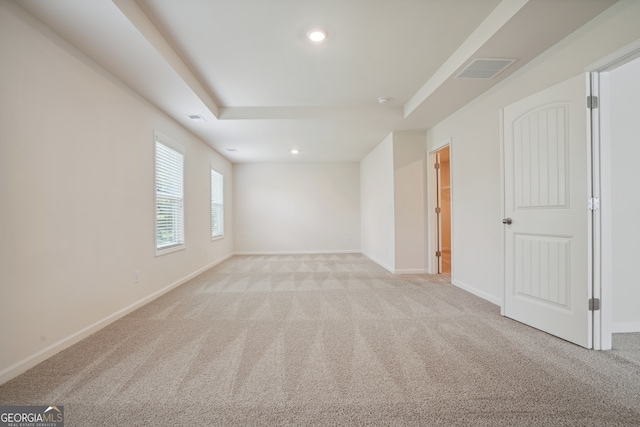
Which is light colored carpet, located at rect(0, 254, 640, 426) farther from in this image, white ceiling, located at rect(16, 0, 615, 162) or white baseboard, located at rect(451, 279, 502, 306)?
white ceiling, located at rect(16, 0, 615, 162)

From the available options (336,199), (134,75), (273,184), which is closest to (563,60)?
(134,75)

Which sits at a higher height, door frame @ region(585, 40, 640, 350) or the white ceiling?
the white ceiling

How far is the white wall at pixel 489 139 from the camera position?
2.06 metres

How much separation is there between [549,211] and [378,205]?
151 inches

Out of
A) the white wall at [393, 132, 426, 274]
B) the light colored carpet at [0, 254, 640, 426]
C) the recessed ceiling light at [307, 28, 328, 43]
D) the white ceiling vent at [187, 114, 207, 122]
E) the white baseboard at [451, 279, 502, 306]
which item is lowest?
the light colored carpet at [0, 254, 640, 426]

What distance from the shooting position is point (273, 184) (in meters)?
7.87

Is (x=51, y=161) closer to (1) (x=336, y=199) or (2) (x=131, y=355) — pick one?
(2) (x=131, y=355)

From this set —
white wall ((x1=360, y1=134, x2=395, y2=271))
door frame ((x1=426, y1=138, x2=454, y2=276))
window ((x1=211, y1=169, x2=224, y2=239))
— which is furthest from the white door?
window ((x1=211, y1=169, x2=224, y2=239))

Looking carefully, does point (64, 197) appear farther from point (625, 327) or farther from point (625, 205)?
point (625, 327)

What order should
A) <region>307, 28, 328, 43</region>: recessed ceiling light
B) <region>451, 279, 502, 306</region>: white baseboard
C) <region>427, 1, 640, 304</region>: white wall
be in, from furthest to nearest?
<region>451, 279, 502, 306</region>: white baseboard, <region>307, 28, 328, 43</region>: recessed ceiling light, <region>427, 1, 640, 304</region>: white wall

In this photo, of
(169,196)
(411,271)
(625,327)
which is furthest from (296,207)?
(625,327)

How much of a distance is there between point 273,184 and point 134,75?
507 cm

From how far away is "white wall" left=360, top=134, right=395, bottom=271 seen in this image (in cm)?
523

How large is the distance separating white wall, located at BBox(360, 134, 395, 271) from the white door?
2.38m
